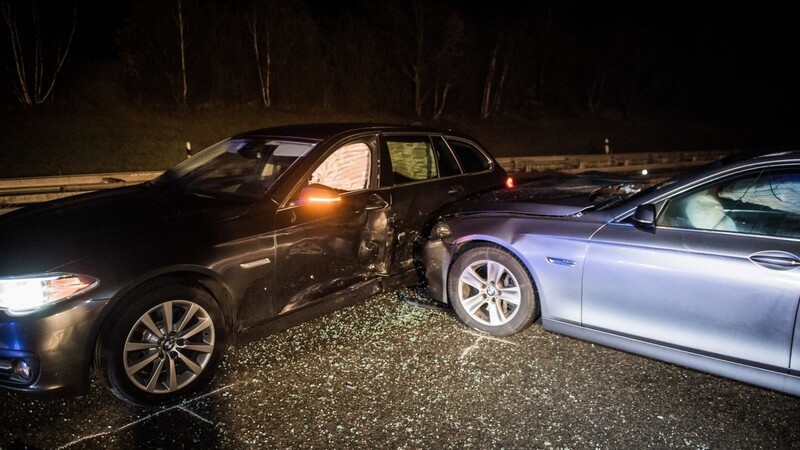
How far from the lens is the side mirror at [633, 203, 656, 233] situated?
3.29m

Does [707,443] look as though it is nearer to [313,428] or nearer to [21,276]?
[313,428]

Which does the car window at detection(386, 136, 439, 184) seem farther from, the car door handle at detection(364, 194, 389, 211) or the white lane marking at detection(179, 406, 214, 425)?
the white lane marking at detection(179, 406, 214, 425)

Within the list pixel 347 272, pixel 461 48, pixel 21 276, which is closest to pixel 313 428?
pixel 347 272

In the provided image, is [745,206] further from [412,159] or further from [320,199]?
[320,199]

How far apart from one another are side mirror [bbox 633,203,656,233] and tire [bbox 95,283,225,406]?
8.71 feet

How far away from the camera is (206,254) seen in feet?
10.9

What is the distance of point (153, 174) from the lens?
12352 mm

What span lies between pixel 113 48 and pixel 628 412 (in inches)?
1165

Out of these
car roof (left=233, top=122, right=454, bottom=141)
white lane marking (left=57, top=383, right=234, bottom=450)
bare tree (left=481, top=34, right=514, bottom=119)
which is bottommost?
white lane marking (left=57, top=383, right=234, bottom=450)

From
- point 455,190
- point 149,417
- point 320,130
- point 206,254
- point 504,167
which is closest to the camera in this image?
point 149,417

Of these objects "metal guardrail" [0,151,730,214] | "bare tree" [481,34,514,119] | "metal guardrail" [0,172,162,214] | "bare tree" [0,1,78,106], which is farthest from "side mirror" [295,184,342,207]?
"bare tree" [481,34,514,119]

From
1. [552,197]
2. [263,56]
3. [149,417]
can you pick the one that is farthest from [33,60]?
[552,197]

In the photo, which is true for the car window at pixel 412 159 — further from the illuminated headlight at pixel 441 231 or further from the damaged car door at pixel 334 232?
the illuminated headlight at pixel 441 231

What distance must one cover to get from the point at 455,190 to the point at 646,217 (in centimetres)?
216
